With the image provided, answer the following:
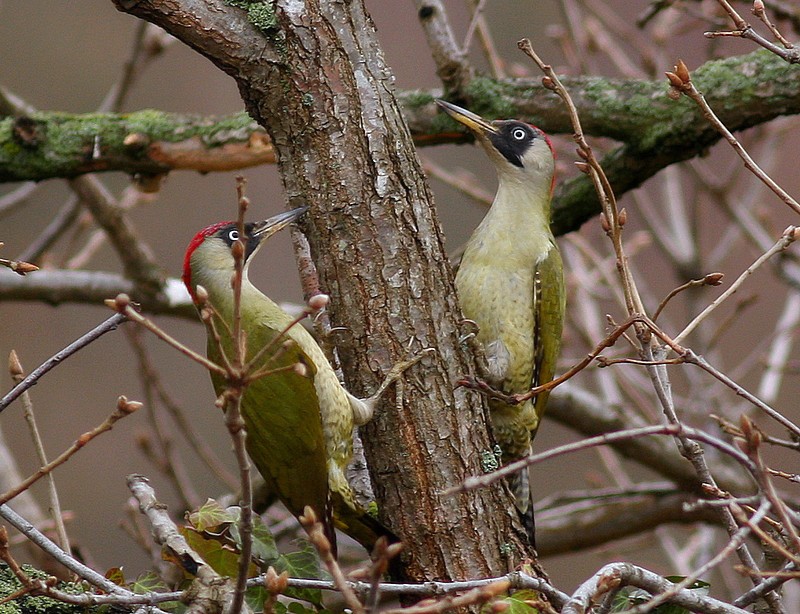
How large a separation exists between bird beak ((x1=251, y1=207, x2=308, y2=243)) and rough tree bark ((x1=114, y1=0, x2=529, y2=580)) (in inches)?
1.7

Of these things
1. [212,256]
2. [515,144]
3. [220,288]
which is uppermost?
[515,144]

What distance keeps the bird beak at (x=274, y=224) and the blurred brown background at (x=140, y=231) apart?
16.1 feet

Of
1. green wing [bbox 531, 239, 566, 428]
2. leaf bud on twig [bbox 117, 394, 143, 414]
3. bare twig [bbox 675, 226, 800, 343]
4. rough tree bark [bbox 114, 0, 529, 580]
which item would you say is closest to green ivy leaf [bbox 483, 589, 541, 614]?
rough tree bark [bbox 114, 0, 529, 580]

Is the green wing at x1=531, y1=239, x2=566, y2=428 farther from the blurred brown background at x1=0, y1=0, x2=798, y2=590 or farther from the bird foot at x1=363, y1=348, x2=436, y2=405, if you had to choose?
the blurred brown background at x1=0, y1=0, x2=798, y2=590

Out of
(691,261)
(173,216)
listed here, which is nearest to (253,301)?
(691,261)

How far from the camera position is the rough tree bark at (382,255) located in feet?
8.88

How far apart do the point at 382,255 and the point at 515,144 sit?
1.23 metres

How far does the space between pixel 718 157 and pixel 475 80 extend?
225 inches

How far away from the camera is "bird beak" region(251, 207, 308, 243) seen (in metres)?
2.84

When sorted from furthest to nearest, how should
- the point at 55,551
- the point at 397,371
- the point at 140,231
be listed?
the point at 140,231, the point at 397,371, the point at 55,551

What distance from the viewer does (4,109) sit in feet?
14.4

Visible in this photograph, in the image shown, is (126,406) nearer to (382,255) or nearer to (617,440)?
(617,440)

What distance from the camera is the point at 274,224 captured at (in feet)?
10.8

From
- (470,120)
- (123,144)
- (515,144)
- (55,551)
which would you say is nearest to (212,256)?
(123,144)
